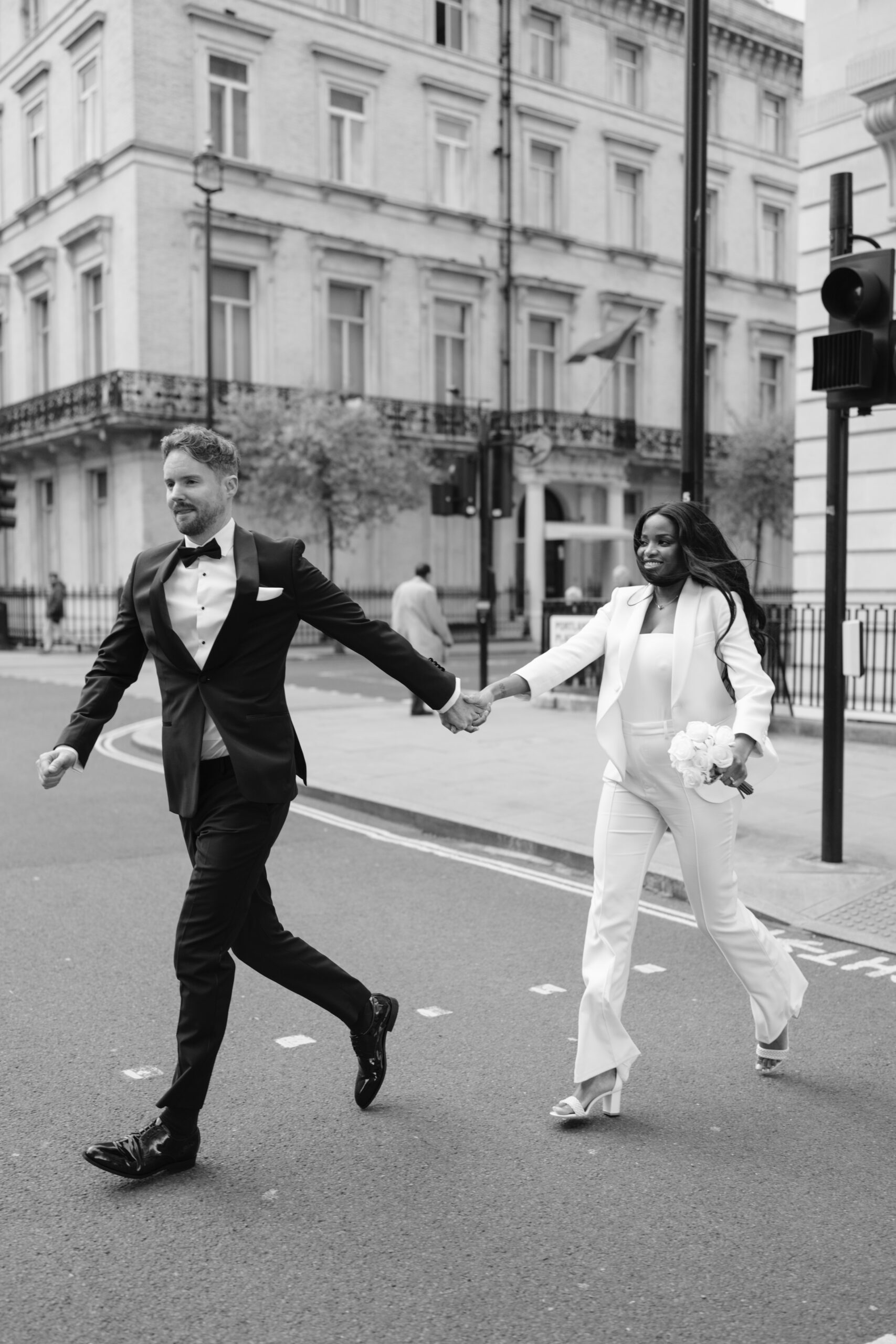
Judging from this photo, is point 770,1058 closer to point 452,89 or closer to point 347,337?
point 347,337

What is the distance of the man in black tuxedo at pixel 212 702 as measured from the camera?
12.2ft

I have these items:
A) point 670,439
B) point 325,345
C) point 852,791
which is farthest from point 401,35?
point 852,791

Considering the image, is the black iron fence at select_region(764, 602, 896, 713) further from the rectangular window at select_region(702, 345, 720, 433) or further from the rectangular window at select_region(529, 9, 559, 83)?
the rectangular window at select_region(702, 345, 720, 433)

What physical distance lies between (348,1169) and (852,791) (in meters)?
7.02

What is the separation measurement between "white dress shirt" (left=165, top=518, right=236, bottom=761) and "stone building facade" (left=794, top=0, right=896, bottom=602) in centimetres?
1059

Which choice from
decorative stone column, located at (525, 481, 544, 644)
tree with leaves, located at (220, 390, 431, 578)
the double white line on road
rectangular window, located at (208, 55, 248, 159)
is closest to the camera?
the double white line on road

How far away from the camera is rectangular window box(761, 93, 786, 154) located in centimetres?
4259

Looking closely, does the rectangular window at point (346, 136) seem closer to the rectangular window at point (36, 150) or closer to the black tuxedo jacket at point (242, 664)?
the rectangular window at point (36, 150)

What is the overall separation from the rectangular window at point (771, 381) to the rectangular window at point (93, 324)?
21.3 metres

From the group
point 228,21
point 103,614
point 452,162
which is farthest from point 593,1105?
point 452,162

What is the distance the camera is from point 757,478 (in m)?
38.7

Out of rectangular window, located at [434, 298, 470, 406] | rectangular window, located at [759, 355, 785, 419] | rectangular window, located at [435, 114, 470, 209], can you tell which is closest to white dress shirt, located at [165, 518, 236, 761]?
rectangular window, located at [434, 298, 470, 406]

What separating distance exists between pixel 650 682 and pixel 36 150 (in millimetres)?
35444

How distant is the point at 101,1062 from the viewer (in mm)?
4516
